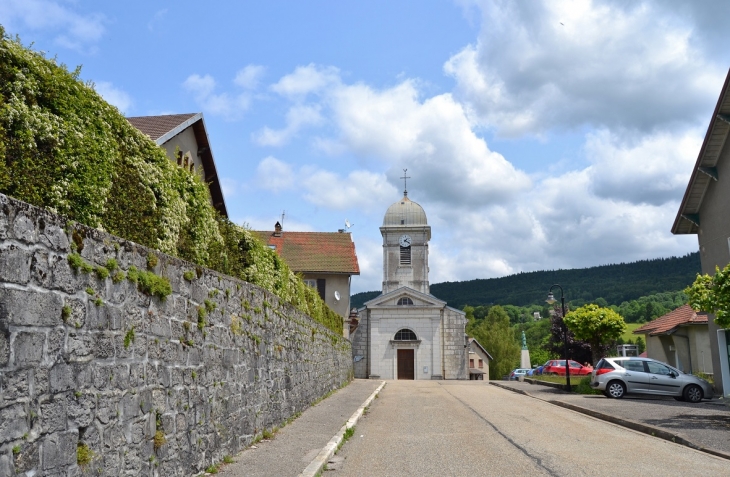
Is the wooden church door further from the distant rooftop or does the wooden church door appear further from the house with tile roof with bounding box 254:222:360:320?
the distant rooftop

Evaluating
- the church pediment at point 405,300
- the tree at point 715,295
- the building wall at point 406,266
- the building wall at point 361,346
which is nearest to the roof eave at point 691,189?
the tree at point 715,295

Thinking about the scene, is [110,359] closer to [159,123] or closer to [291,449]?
[291,449]

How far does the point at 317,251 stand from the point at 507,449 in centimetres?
3444

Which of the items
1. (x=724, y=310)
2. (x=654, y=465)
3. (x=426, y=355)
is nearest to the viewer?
(x=654, y=465)

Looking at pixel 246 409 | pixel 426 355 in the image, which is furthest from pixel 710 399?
pixel 426 355

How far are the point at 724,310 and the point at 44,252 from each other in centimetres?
1231

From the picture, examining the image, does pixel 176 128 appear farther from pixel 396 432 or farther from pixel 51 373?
pixel 51 373

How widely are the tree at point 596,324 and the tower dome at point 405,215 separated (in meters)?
40.9

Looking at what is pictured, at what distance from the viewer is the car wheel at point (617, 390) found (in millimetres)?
21859

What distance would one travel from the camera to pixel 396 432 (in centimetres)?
1248

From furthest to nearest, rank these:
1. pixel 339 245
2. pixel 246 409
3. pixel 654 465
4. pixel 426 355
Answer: pixel 426 355 → pixel 339 245 → pixel 246 409 → pixel 654 465

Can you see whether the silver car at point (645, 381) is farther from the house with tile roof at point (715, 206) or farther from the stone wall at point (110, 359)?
the stone wall at point (110, 359)

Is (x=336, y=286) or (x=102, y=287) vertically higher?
(x=336, y=286)

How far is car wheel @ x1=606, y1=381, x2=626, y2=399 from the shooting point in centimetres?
2186
